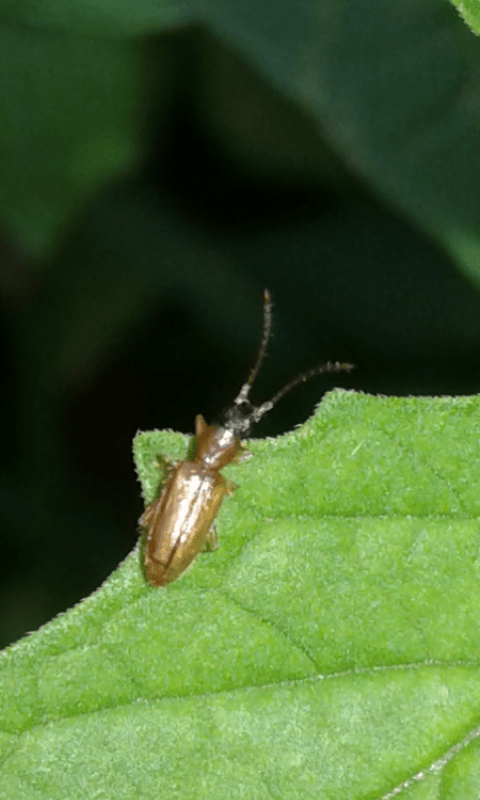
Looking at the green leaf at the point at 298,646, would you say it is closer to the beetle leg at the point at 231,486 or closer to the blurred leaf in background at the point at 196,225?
the beetle leg at the point at 231,486

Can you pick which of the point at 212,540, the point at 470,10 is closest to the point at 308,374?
the point at 212,540

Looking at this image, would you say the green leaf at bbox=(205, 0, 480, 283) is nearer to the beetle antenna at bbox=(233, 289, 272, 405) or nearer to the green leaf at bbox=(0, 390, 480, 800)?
the beetle antenna at bbox=(233, 289, 272, 405)

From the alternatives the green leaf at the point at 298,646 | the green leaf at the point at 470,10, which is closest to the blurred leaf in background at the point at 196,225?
the green leaf at the point at 298,646

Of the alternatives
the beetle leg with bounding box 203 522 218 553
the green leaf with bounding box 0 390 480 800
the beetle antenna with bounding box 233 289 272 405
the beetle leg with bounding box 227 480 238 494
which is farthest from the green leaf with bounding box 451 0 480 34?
the beetle antenna with bounding box 233 289 272 405

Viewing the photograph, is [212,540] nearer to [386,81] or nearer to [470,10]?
[470,10]

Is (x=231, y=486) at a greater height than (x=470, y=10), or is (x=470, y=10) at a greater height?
(x=470, y=10)
